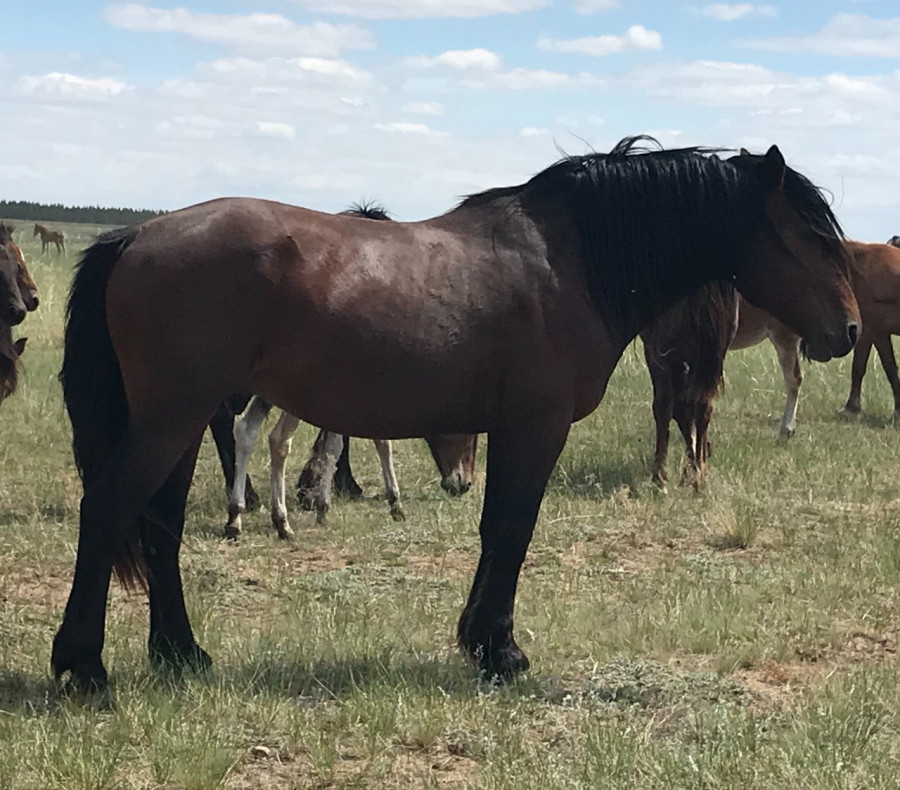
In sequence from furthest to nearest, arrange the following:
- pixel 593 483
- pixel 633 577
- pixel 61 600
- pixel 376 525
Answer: pixel 593 483 → pixel 376 525 → pixel 633 577 → pixel 61 600

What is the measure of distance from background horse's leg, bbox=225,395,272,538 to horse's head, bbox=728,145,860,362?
4.09m

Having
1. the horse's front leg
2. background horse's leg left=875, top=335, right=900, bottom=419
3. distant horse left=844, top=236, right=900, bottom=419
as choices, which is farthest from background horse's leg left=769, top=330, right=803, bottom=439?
the horse's front leg

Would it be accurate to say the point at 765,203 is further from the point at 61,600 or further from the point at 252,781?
the point at 61,600

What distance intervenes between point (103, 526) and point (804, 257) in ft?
10.6

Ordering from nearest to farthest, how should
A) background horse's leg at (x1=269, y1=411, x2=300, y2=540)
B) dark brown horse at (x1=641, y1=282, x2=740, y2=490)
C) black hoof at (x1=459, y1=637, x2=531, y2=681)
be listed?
black hoof at (x1=459, y1=637, x2=531, y2=681) < background horse's leg at (x1=269, y1=411, x2=300, y2=540) < dark brown horse at (x1=641, y1=282, x2=740, y2=490)

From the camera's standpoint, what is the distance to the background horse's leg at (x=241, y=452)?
27.2 ft

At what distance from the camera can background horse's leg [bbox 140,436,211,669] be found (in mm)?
4883

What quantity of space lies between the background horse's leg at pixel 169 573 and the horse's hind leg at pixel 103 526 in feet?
1.04

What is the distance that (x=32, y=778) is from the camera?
368 cm

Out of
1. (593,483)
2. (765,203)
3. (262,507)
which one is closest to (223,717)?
(765,203)

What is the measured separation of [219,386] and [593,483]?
227 inches

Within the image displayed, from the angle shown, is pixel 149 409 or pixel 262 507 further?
pixel 262 507

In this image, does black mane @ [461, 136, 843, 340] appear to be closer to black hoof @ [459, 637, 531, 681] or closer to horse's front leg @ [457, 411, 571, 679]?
horse's front leg @ [457, 411, 571, 679]

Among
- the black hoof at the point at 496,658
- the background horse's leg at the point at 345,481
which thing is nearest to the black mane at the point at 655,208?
Result: the black hoof at the point at 496,658
